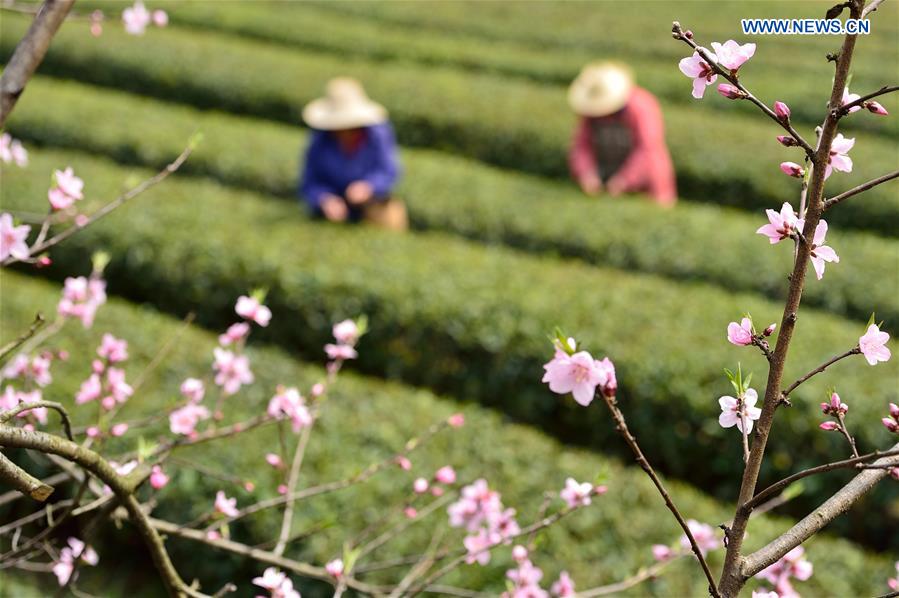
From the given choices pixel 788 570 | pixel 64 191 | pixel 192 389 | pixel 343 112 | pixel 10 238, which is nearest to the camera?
pixel 10 238

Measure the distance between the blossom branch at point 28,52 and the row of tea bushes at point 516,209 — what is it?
5076 millimetres

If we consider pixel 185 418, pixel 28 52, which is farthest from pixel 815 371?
pixel 185 418

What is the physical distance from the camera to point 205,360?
187 inches

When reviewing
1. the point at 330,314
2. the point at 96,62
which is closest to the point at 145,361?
the point at 330,314

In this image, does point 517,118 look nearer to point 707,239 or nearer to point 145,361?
point 707,239

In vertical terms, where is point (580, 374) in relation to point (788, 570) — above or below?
above

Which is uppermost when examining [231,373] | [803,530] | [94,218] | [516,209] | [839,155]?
[839,155]

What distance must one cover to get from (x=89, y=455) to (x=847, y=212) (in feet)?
23.7

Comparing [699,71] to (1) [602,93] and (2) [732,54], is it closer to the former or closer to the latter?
(2) [732,54]

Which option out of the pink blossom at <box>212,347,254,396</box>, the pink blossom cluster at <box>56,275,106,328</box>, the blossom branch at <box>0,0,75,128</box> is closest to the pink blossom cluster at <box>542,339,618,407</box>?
the blossom branch at <box>0,0,75,128</box>

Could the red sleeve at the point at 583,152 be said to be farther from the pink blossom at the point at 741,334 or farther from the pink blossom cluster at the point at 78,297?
the pink blossom at the point at 741,334

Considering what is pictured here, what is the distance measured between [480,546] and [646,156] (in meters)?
5.27

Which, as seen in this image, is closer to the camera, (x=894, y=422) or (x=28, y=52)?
(x=894, y=422)

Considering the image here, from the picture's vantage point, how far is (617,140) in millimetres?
7203
